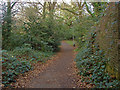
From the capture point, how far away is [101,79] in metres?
4.76

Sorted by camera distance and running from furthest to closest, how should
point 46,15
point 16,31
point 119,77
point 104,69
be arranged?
point 46,15
point 16,31
point 104,69
point 119,77

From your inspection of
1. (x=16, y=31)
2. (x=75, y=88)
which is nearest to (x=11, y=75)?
(x=75, y=88)

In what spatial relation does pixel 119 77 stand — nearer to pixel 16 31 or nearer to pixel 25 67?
pixel 25 67

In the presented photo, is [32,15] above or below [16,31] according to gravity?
above

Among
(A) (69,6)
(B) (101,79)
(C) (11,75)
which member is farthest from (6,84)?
(A) (69,6)

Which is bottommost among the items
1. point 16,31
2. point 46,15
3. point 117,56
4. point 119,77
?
point 119,77

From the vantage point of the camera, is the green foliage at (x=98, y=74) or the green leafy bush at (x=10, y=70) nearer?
the green foliage at (x=98, y=74)

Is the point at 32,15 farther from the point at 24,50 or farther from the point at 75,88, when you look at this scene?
the point at 75,88

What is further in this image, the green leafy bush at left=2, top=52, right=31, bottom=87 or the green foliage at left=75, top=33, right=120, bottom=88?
the green leafy bush at left=2, top=52, right=31, bottom=87

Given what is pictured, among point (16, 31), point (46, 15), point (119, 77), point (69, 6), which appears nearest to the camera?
point (119, 77)

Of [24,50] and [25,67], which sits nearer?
[25,67]

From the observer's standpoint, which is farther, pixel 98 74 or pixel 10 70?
pixel 10 70

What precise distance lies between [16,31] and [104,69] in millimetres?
10648

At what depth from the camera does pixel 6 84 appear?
5000 millimetres
